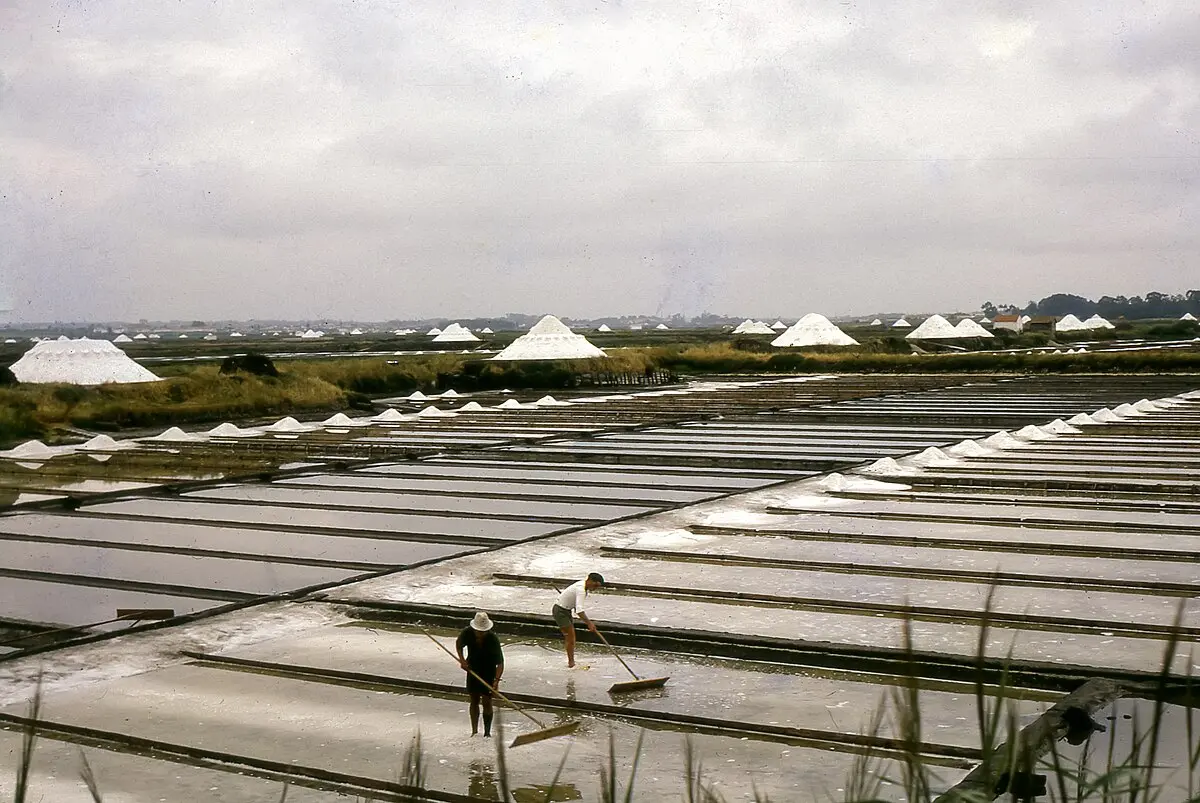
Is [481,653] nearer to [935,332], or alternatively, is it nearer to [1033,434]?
[1033,434]

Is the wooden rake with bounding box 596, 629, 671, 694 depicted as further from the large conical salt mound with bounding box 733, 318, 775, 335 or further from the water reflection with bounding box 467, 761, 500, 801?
the large conical salt mound with bounding box 733, 318, 775, 335

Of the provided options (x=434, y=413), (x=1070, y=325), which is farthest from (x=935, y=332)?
(x=434, y=413)

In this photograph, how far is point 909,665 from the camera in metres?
1.21

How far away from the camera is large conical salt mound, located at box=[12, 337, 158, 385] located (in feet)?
62.3

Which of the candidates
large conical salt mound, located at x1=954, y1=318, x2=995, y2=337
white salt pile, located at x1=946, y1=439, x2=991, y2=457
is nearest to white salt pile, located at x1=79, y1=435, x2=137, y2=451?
white salt pile, located at x1=946, y1=439, x2=991, y2=457

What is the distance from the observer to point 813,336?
3378 cm

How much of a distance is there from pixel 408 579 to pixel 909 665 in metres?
4.22

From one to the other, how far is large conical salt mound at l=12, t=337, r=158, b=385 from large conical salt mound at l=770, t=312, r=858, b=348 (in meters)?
18.3

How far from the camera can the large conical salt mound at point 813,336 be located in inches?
1312

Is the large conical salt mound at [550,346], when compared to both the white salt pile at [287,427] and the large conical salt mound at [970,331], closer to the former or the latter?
the white salt pile at [287,427]

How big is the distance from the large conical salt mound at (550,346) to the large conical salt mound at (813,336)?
9.15 m

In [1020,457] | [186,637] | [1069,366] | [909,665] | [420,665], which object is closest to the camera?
[909,665]

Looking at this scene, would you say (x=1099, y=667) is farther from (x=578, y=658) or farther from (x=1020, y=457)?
(x=1020, y=457)

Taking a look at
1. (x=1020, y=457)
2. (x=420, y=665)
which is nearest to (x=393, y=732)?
(x=420, y=665)
